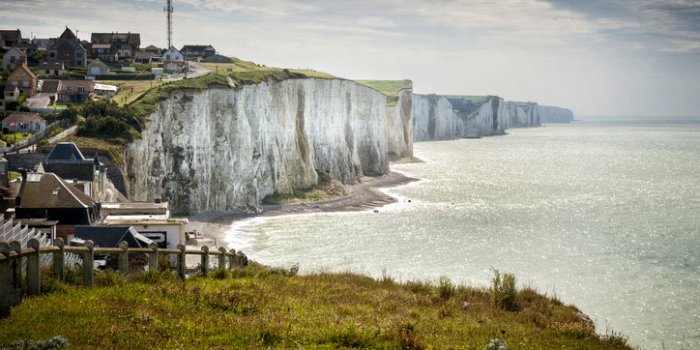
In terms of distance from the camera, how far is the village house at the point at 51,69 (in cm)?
8650

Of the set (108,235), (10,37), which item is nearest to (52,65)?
(10,37)

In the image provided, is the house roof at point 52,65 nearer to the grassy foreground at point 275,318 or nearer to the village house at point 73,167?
the village house at point 73,167

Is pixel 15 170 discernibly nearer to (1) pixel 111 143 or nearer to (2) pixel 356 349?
(1) pixel 111 143

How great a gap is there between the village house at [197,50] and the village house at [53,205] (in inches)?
3578

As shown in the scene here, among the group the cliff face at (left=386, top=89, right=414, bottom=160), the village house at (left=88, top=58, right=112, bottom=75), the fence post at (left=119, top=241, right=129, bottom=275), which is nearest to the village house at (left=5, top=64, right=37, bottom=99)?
the village house at (left=88, top=58, right=112, bottom=75)

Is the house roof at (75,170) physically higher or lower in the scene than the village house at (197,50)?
lower

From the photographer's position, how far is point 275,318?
1366 cm

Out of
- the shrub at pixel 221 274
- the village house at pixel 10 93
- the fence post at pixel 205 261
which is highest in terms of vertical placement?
the village house at pixel 10 93

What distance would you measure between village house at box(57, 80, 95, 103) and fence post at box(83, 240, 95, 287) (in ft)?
212

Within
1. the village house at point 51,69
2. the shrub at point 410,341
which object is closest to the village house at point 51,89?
the village house at point 51,69

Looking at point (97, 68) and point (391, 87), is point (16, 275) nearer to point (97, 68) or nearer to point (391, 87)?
point (97, 68)

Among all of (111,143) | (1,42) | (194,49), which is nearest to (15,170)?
(111,143)

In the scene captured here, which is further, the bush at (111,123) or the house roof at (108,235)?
the bush at (111,123)

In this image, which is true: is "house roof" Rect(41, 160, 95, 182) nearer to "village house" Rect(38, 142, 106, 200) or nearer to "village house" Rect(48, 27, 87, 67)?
"village house" Rect(38, 142, 106, 200)
